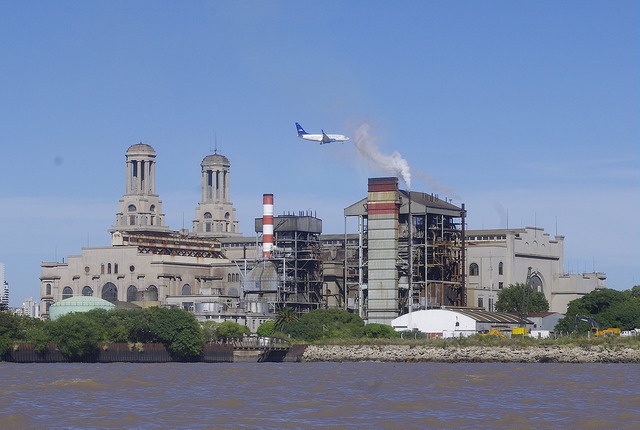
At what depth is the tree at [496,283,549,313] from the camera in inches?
7461

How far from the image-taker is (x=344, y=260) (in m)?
192

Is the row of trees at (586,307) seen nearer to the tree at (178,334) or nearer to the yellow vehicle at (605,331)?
the yellow vehicle at (605,331)

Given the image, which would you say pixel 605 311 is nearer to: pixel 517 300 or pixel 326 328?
pixel 517 300

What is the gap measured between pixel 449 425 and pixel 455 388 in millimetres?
23664

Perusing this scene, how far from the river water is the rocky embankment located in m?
26.4

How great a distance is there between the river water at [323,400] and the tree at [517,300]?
3462 inches

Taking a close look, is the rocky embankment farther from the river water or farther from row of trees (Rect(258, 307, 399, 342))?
the river water


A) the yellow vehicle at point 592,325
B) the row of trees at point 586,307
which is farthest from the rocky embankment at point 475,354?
the row of trees at point 586,307

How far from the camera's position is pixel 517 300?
624 feet

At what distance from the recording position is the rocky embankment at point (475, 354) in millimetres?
127438

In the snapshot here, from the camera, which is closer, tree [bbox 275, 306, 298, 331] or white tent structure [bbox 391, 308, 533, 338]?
white tent structure [bbox 391, 308, 533, 338]

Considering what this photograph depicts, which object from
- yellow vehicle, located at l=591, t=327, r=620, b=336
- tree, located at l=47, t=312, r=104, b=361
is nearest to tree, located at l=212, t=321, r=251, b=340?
tree, located at l=47, t=312, r=104, b=361

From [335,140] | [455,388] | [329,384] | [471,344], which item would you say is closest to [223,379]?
[329,384]

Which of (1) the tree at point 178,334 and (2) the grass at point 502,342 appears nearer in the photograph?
(2) the grass at point 502,342
